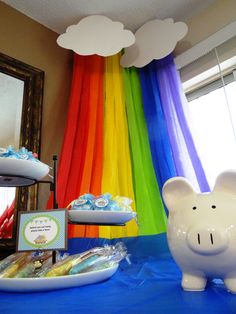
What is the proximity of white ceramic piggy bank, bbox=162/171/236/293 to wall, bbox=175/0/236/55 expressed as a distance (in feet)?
2.95

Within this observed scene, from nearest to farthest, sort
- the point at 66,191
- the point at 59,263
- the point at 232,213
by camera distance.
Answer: the point at 232,213 < the point at 59,263 < the point at 66,191

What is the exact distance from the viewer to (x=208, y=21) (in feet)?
3.93

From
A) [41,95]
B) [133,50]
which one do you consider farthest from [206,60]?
[41,95]

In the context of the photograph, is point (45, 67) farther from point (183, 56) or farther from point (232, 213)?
point (232, 213)

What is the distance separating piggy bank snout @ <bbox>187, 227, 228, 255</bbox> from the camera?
46 centimetres

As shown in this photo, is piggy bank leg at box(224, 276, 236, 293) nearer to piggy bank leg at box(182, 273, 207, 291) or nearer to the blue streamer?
piggy bank leg at box(182, 273, 207, 291)

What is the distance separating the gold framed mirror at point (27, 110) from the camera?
1039 millimetres

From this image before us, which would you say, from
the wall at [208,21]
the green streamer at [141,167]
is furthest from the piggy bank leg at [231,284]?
the wall at [208,21]

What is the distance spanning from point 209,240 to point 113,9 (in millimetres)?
1186

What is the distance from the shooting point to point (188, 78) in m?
1.20

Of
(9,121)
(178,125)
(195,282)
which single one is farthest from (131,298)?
(9,121)

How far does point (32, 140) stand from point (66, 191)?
0.91 ft

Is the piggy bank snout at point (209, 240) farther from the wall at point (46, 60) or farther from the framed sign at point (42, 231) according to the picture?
the wall at point (46, 60)

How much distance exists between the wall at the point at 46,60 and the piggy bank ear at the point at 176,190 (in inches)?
27.3
